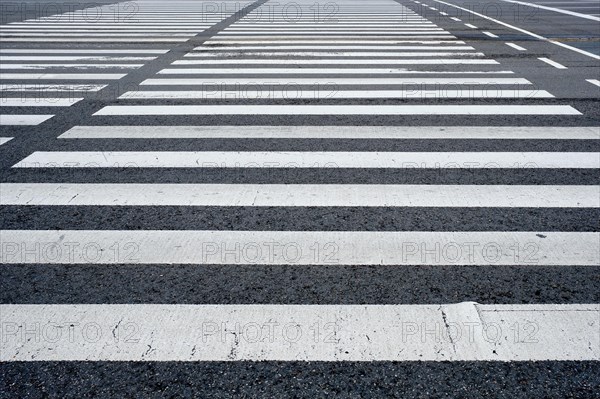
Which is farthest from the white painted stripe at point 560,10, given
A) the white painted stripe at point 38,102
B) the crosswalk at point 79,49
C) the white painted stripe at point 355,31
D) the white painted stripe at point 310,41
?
the white painted stripe at point 38,102

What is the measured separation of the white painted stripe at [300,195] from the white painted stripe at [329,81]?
14.2 feet

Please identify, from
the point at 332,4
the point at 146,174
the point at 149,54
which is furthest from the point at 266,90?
the point at 332,4

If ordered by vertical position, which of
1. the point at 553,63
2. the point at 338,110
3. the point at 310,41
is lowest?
the point at 338,110

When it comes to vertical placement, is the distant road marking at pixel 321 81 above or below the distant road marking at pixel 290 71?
below

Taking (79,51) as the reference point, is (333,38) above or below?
above

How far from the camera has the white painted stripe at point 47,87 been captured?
8.84 meters

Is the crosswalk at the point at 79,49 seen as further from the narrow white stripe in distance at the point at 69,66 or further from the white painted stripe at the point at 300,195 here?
the white painted stripe at the point at 300,195

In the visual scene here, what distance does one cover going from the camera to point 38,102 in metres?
8.08

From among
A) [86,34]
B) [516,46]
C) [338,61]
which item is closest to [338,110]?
[338,61]

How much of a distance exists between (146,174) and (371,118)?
3003 millimetres

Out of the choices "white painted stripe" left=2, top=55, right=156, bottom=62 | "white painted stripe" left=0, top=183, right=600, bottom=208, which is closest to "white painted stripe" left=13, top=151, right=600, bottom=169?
"white painted stripe" left=0, top=183, right=600, bottom=208

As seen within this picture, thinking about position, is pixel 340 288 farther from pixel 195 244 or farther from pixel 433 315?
pixel 195 244

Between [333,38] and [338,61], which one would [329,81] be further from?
[333,38]

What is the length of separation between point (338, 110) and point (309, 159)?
6.60ft
